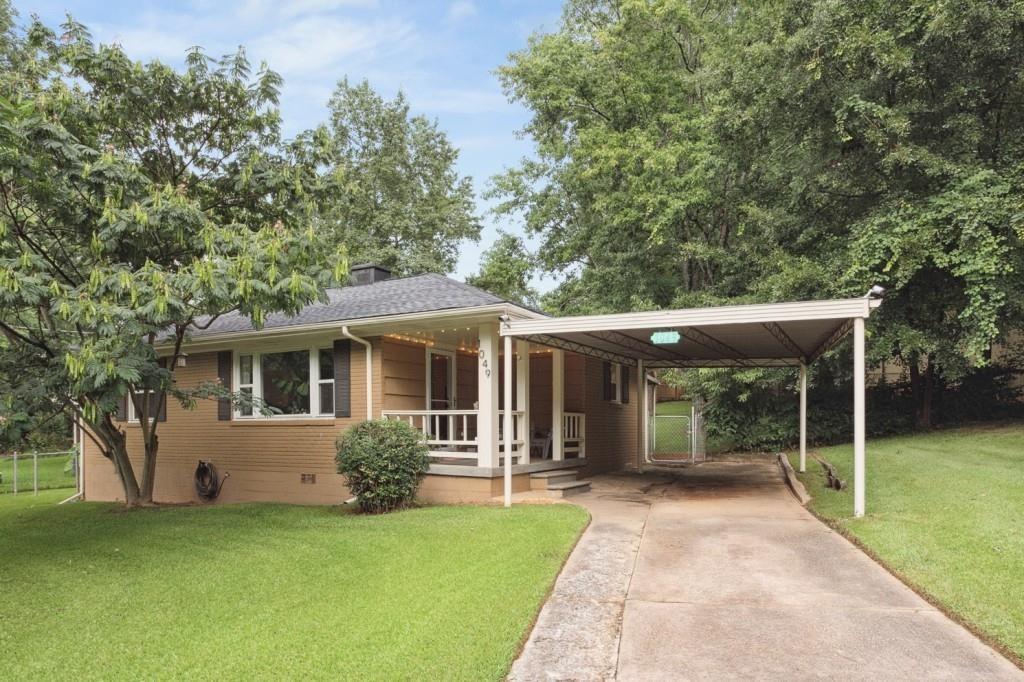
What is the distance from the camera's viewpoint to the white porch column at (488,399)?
967cm

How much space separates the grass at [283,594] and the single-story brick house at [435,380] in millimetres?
1892

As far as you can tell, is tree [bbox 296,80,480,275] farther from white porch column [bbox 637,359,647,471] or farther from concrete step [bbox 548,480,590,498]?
concrete step [bbox 548,480,590,498]

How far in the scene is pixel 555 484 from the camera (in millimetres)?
10273

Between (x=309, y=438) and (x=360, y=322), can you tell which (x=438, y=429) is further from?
(x=309, y=438)

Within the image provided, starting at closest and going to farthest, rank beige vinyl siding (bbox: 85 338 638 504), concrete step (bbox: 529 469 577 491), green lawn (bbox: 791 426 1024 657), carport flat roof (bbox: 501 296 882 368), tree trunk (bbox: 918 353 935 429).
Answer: green lawn (bbox: 791 426 1024 657) < carport flat roof (bbox: 501 296 882 368) < concrete step (bbox: 529 469 577 491) < beige vinyl siding (bbox: 85 338 638 504) < tree trunk (bbox: 918 353 935 429)

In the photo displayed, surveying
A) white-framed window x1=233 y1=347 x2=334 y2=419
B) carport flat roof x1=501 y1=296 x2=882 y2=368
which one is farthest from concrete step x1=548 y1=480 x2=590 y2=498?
white-framed window x1=233 y1=347 x2=334 y2=419

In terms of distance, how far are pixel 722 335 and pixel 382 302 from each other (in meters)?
5.57

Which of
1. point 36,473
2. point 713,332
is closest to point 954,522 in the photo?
point 713,332

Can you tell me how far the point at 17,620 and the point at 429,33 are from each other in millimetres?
15475

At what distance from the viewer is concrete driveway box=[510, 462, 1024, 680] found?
151 inches

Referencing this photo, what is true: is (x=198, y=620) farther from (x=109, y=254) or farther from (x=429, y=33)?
(x=429, y=33)

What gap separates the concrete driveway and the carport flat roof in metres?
2.41

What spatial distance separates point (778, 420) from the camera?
1856cm

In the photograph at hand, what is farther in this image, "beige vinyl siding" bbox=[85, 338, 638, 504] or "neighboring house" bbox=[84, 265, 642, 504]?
"beige vinyl siding" bbox=[85, 338, 638, 504]
